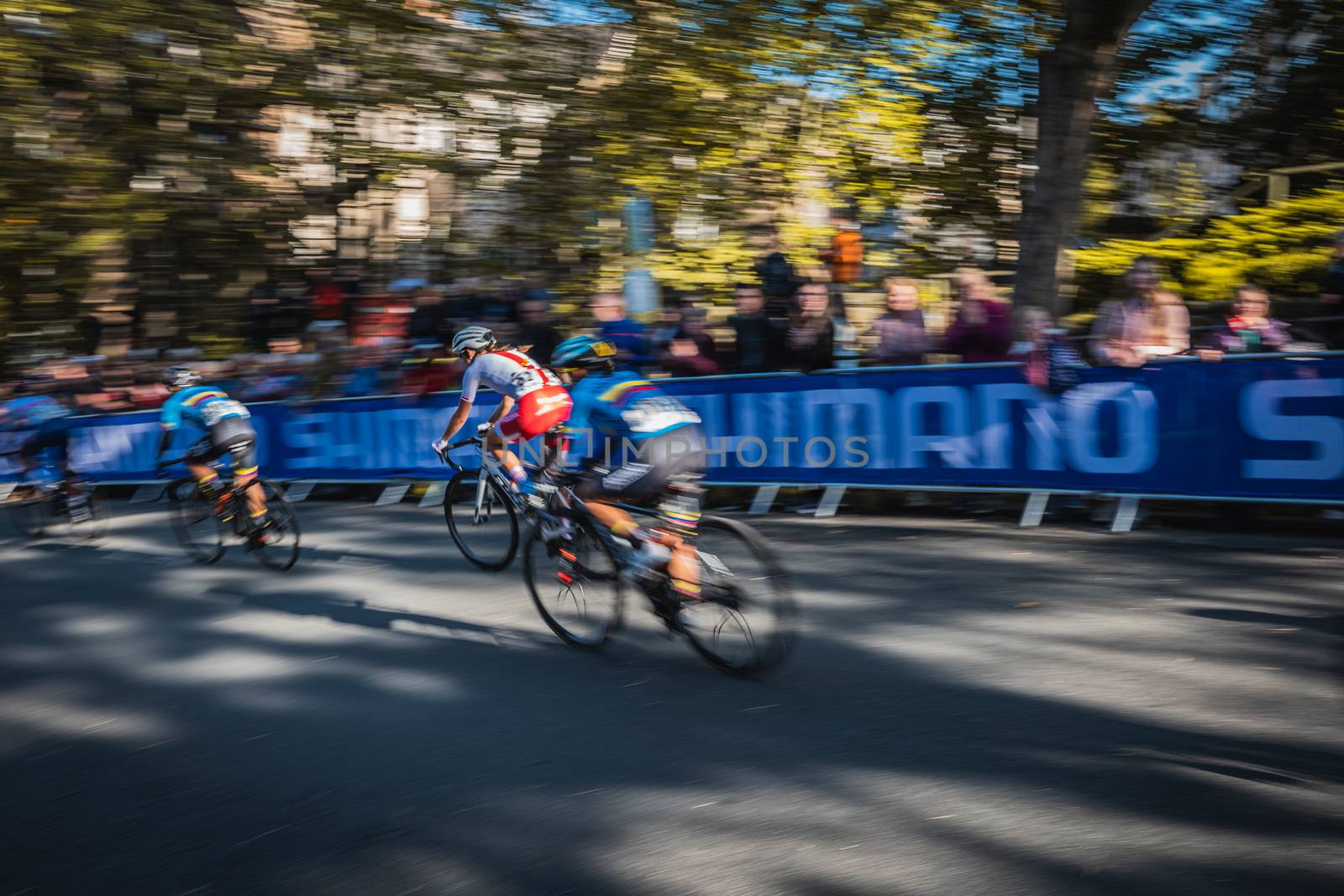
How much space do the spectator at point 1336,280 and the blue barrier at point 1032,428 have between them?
88cm

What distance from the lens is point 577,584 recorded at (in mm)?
6785

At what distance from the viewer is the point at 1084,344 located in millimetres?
9914

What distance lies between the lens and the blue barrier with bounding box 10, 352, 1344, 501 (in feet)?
28.3

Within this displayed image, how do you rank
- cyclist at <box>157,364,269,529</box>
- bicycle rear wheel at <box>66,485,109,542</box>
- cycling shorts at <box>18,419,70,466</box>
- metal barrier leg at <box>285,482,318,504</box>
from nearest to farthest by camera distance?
1. cyclist at <box>157,364,269,529</box>
2. cycling shorts at <box>18,419,70,466</box>
3. bicycle rear wheel at <box>66,485,109,542</box>
4. metal barrier leg at <box>285,482,318,504</box>

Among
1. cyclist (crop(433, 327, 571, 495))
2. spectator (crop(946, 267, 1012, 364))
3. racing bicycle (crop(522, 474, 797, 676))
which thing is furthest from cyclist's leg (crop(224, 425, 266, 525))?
spectator (crop(946, 267, 1012, 364))

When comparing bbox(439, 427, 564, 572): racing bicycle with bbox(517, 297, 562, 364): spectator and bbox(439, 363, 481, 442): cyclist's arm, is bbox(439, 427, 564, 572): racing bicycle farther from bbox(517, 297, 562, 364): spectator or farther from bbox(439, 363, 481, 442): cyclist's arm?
bbox(517, 297, 562, 364): spectator

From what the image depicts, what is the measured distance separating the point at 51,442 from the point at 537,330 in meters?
5.29

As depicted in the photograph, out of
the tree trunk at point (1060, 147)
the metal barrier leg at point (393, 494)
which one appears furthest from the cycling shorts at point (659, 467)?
the metal barrier leg at point (393, 494)

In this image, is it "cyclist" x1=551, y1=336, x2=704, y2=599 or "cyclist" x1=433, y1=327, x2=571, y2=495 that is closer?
"cyclist" x1=551, y1=336, x2=704, y2=599

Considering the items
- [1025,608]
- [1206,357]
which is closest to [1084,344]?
[1206,357]

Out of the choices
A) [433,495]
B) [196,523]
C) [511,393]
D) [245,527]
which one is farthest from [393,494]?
[511,393]

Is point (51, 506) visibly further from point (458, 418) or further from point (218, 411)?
point (458, 418)

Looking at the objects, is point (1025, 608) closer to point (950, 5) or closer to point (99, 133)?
point (950, 5)

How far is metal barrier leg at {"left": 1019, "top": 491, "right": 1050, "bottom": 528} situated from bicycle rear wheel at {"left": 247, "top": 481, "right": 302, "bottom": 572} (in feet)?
19.9
